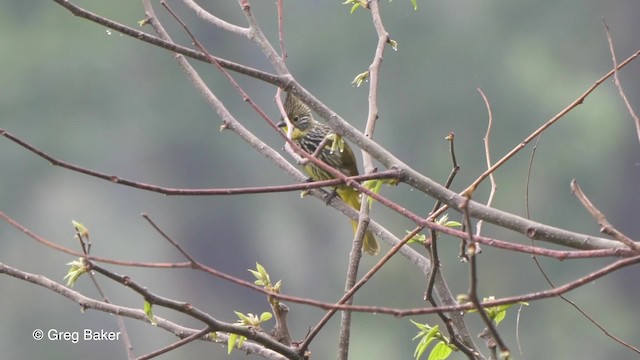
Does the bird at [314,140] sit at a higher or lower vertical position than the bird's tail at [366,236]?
higher

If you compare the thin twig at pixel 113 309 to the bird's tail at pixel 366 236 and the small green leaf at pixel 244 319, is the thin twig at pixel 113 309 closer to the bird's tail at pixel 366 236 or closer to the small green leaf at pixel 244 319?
the small green leaf at pixel 244 319

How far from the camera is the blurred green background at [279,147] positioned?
12.6 meters

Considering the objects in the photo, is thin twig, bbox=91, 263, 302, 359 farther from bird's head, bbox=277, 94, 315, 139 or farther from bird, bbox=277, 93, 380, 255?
bird's head, bbox=277, 94, 315, 139

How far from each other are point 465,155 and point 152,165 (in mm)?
4238

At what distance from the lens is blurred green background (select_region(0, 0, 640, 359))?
12617 mm

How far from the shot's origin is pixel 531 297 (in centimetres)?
125

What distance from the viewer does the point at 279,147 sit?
39.2ft

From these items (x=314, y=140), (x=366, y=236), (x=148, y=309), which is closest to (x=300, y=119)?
(x=314, y=140)

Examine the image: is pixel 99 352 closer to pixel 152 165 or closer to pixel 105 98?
pixel 152 165

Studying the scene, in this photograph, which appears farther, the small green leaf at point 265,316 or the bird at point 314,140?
the bird at point 314,140

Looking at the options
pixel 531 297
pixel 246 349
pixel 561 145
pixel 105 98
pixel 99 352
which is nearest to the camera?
pixel 531 297

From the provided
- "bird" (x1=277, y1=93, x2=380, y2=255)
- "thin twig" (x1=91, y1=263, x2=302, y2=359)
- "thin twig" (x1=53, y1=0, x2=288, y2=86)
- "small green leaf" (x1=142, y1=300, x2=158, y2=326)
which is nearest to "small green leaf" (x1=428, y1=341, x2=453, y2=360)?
"thin twig" (x1=91, y1=263, x2=302, y2=359)

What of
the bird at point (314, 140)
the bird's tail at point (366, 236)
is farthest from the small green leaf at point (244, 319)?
the bird at point (314, 140)

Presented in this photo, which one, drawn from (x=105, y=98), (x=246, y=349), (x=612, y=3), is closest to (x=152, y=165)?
(x=105, y=98)
